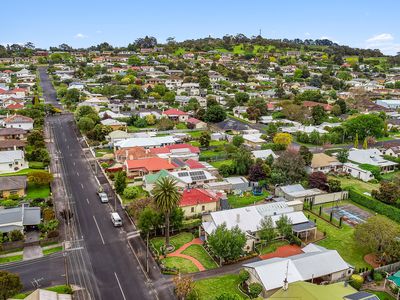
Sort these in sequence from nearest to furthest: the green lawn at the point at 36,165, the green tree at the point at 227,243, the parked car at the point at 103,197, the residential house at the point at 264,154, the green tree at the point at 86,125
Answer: the green tree at the point at 227,243 < the parked car at the point at 103,197 < the green lawn at the point at 36,165 < the residential house at the point at 264,154 < the green tree at the point at 86,125

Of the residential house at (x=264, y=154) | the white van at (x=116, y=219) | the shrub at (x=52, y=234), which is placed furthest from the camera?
the residential house at (x=264, y=154)

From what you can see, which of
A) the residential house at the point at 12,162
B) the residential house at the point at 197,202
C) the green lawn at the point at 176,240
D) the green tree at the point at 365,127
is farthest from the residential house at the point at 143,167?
the green tree at the point at 365,127

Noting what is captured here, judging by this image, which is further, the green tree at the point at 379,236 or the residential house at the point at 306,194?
the residential house at the point at 306,194

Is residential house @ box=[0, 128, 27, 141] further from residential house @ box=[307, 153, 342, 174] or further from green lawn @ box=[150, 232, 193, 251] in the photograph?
residential house @ box=[307, 153, 342, 174]

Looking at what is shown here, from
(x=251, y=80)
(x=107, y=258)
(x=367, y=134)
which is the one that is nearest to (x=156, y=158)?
(x=107, y=258)

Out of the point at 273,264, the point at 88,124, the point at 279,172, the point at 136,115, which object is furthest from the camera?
the point at 136,115

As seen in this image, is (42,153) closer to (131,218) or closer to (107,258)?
(131,218)

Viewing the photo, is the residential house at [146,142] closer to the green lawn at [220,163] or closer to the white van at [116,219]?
the green lawn at [220,163]
